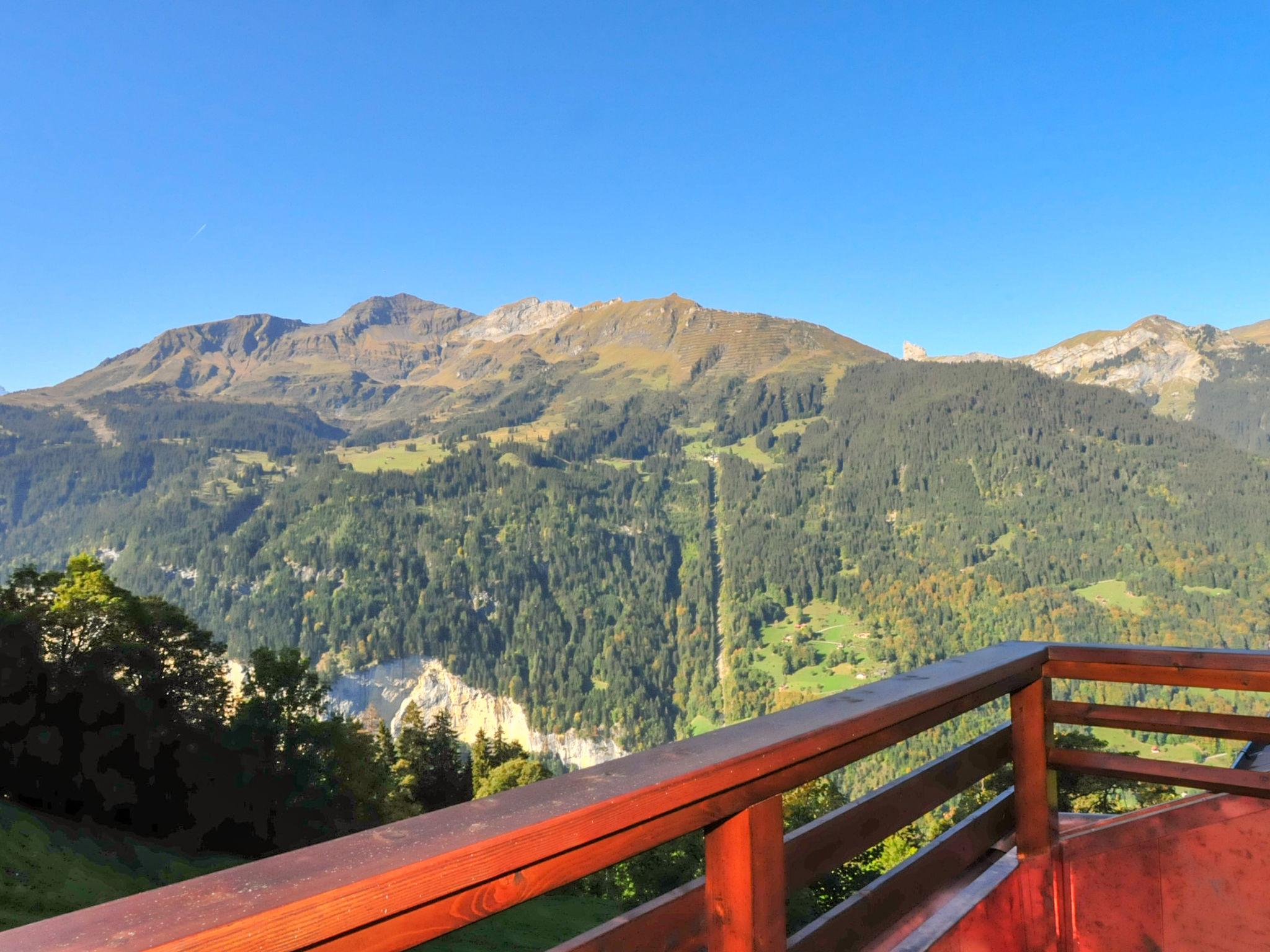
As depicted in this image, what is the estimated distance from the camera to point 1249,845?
256 cm

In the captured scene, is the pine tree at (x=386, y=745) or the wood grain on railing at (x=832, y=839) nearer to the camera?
the wood grain on railing at (x=832, y=839)

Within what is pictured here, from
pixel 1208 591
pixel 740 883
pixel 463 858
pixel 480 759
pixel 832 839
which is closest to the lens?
pixel 463 858

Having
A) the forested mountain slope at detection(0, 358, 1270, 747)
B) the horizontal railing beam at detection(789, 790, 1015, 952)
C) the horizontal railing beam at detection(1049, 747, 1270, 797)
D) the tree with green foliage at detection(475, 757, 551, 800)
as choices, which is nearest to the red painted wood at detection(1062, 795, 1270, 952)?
the horizontal railing beam at detection(1049, 747, 1270, 797)

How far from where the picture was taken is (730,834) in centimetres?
137

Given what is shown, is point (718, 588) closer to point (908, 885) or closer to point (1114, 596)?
point (1114, 596)

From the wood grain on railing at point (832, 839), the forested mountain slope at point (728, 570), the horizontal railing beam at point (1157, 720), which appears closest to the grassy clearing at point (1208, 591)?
the forested mountain slope at point (728, 570)

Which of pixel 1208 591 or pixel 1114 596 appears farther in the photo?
pixel 1114 596

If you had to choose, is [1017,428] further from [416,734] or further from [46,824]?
[46,824]

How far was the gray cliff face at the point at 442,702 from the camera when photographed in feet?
409

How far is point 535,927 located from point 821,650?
119 meters

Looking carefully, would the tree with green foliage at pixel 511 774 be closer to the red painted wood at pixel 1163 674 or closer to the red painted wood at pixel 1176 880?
the red painted wood at pixel 1176 880

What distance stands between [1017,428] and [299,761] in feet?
663

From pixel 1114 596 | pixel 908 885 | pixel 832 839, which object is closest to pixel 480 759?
pixel 908 885

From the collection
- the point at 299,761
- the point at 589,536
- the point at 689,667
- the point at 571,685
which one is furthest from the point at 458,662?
the point at 299,761
